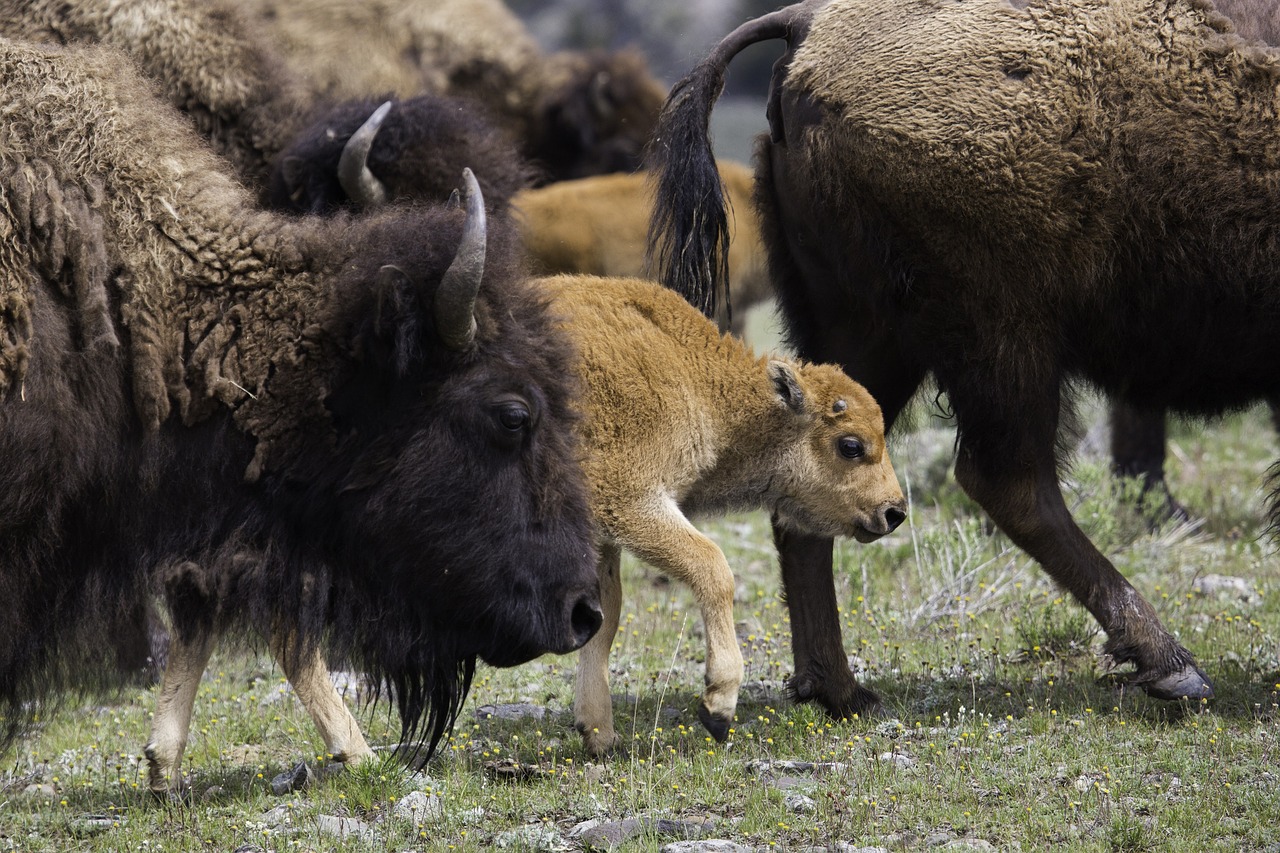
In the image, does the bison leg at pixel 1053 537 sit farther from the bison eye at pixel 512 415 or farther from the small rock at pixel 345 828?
the small rock at pixel 345 828

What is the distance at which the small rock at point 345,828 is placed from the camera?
3.96 metres

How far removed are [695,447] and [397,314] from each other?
63.0 inches

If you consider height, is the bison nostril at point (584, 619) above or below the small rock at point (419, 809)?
above

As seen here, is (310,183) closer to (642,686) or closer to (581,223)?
(642,686)

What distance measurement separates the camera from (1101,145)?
15.1ft

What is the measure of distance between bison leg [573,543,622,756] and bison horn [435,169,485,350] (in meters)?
1.37

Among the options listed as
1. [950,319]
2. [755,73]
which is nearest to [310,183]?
[950,319]

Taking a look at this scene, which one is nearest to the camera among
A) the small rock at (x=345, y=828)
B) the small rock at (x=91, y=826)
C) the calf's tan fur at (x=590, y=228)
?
the small rock at (x=345, y=828)

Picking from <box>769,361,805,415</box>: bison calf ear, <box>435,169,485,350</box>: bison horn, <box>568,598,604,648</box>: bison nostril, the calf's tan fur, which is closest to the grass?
<box>568,598,604,648</box>: bison nostril

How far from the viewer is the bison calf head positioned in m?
4.92

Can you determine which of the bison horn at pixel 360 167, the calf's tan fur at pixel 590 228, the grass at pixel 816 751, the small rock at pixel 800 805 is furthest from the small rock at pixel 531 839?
the calf's tan fur at pixel 590 228

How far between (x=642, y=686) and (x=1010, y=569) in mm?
2305

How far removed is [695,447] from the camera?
4.85m

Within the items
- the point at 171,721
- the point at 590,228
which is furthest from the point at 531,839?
the point at 590,228
